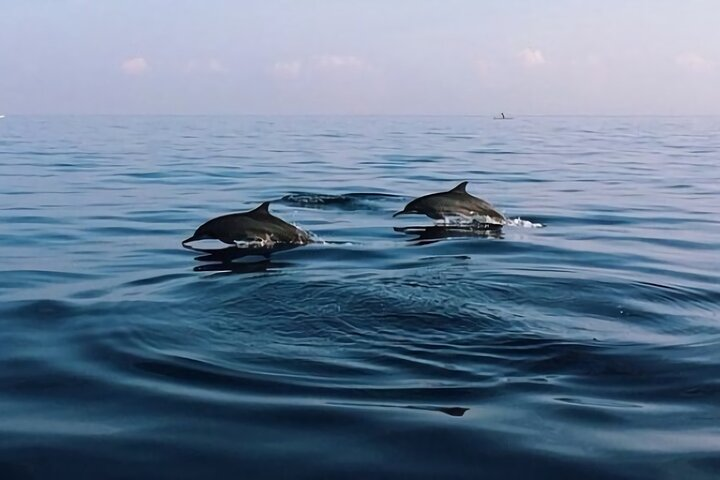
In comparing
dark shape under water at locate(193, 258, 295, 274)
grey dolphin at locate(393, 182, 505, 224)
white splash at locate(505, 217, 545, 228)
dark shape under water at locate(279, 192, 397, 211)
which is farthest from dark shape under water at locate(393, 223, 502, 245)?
dark shape under water at locate(279, 192, 397, 211)

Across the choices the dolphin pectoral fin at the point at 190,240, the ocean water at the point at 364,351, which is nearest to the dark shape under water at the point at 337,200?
the ocean water at the point at 364,351

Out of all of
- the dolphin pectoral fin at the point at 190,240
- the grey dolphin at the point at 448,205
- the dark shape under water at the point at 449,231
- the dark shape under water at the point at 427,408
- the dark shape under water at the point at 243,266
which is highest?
the grey dolphin at the point at 448,205

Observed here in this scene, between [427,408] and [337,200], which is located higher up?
[337,200]

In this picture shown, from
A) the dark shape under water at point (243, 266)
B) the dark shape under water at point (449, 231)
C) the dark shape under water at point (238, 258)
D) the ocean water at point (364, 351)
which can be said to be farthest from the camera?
the dark shape under water at point (449, 231)

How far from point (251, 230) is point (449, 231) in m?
3.83

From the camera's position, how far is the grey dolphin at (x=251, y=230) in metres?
12.8

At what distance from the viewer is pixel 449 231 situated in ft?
50.8

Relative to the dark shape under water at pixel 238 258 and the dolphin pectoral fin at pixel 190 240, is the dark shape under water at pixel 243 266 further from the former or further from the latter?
the dolphin pectoral fin at pixel 190 240

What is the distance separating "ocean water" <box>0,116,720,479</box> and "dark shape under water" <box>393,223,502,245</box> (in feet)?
0.38

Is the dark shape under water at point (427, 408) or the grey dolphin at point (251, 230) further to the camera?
the grey dolphin at point (251, 230)

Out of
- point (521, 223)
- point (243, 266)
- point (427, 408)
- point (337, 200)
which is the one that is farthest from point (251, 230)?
point (427, 408)

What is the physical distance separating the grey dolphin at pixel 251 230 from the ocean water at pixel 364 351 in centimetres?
42

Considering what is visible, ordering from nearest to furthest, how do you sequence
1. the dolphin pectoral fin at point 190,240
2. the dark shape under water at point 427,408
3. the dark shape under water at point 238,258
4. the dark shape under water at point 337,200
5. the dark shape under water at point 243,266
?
1. the dark shape under water at point 427,408
2. the dark shape under water at point 243,266
3. the dark shape under water at point 238,258
4. the dolphin pectoral fin at point 190,240
5. the dark shape under water at point 337,200

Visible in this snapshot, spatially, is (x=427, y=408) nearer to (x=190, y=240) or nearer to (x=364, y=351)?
(x=364, y=351)
